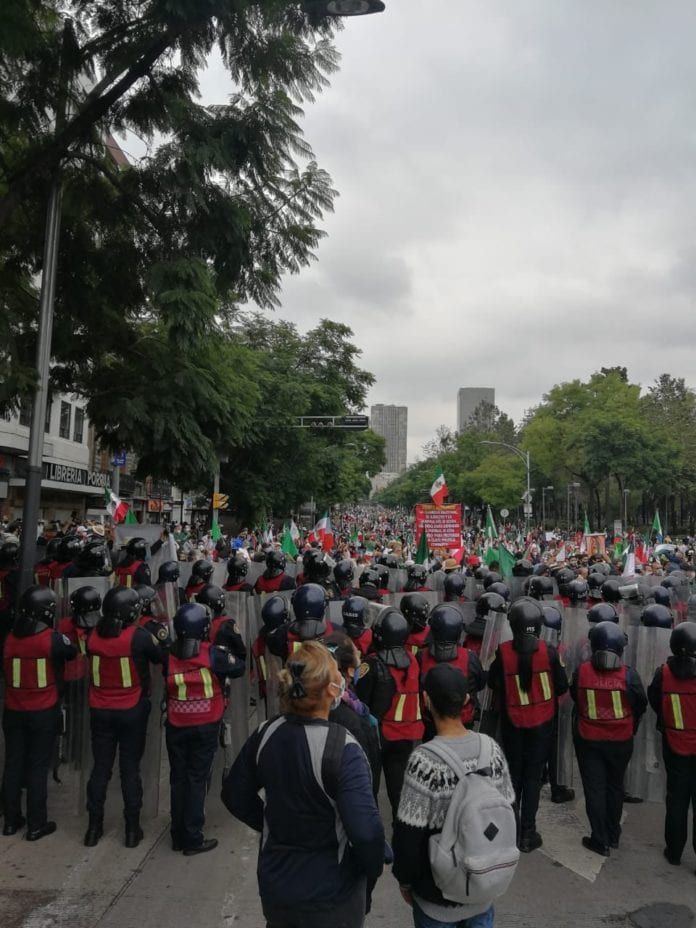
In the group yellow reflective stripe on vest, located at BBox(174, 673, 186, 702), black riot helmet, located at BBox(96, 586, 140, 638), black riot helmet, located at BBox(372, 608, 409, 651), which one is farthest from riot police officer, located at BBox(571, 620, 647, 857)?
black riot helmet, located at BBox(96, 586, 140, 638)

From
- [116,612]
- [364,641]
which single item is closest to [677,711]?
[364,641]

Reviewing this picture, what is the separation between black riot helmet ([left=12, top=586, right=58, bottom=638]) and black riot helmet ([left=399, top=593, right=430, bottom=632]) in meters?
2.72

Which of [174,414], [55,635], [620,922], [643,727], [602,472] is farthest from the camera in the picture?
[602,472]

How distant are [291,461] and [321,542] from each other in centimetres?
1365

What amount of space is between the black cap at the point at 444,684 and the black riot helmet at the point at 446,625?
2.17 m

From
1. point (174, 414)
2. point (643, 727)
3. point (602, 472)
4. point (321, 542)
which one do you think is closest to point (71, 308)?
point (174, 414)

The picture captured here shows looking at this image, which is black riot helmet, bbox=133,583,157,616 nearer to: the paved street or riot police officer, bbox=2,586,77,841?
riot police officer, bbox=2,586,77,841

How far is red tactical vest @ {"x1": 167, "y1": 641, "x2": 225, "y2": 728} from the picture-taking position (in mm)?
5211

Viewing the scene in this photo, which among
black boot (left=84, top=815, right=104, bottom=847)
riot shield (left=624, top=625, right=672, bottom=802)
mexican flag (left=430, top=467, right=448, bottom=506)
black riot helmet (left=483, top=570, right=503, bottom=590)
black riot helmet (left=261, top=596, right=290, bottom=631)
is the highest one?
mexican flag (left=430, top=467, right=448, bottom=506)

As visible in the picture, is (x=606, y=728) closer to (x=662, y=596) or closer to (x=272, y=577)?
(x=662, y=596)

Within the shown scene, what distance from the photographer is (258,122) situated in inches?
311

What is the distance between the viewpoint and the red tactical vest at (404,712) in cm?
513

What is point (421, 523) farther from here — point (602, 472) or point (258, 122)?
point (602, 472)

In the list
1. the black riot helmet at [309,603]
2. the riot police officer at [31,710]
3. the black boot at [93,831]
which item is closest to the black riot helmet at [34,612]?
the riot police officer at [31,710]
